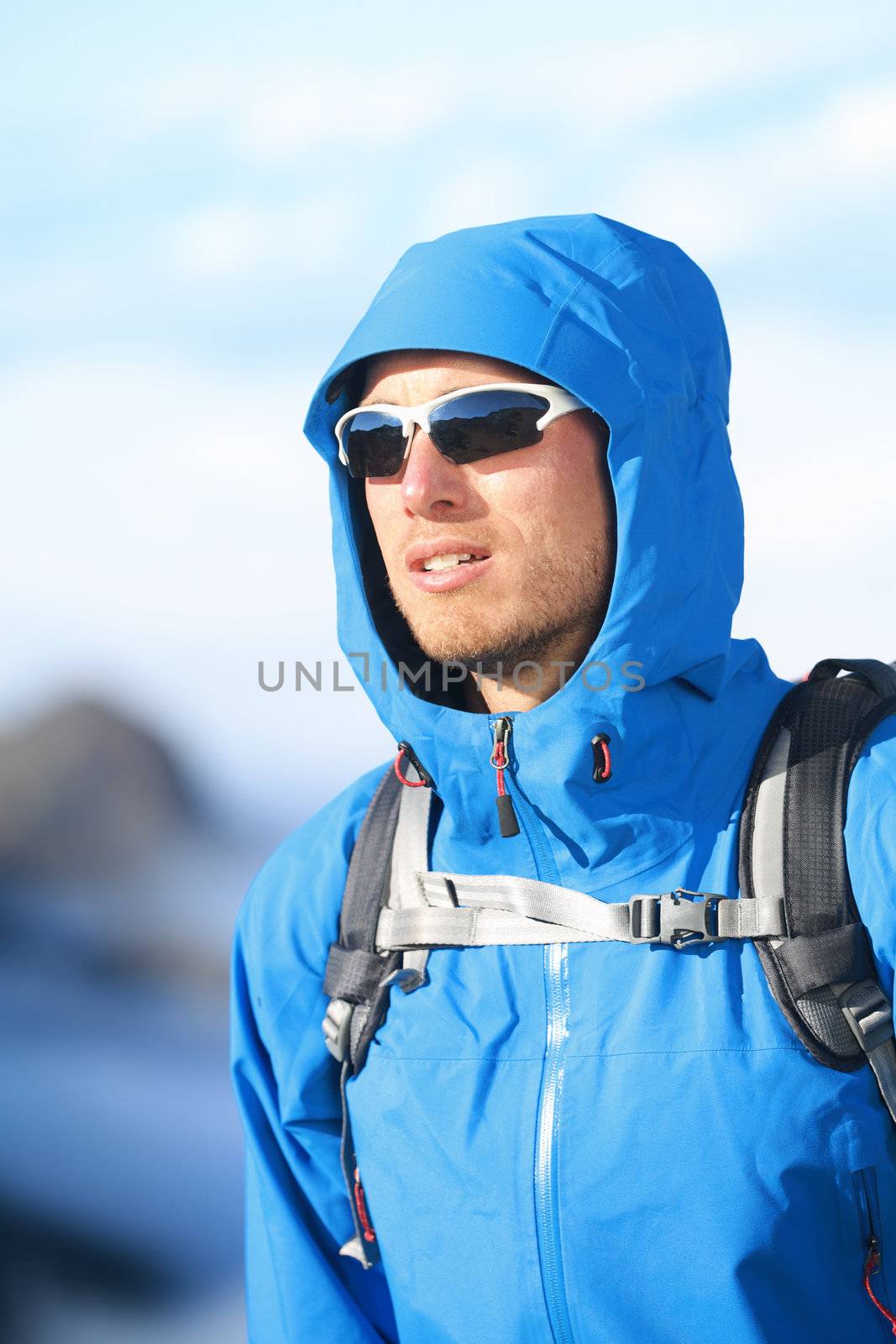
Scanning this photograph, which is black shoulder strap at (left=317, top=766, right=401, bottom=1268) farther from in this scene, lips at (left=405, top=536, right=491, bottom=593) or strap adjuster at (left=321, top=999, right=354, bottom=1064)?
lips at (left=405, top=536, right=491, bottom=593)

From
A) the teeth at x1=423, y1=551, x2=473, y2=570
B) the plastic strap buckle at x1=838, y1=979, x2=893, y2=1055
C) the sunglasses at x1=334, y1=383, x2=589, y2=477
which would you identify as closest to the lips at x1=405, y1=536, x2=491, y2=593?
the teeth at x1=423, y1=551, x2=473, y2=570

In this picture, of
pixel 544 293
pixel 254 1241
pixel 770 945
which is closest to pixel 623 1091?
pixel 770 945

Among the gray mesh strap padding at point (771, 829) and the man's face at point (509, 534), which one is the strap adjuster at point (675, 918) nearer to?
the gray mesh strap padding at point (771, 829)

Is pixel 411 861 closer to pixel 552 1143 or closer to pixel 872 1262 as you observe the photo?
pixel 552 1143

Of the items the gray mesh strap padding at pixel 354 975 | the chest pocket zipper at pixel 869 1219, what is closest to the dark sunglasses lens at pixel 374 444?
the gray mesh strap padding at pixel 354 975

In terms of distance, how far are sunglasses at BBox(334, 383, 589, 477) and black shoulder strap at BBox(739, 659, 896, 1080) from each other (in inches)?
24.1

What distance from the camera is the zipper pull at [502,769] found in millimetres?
1883

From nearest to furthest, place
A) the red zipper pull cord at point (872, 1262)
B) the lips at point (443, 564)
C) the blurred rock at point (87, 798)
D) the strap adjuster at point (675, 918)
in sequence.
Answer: the red zipper pull cord at point (872, 1262), the strap adjuster at point (675, 918), the lips at point (443, 564), the blurred rock at point (87, 798)

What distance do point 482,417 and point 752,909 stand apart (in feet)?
2.87

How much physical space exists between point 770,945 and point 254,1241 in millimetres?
1163

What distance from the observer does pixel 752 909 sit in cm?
166

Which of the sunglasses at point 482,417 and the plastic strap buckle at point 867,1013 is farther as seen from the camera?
the sunglasses at point 482,417

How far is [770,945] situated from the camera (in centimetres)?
165

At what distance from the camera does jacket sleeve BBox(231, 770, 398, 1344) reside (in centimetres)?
206
